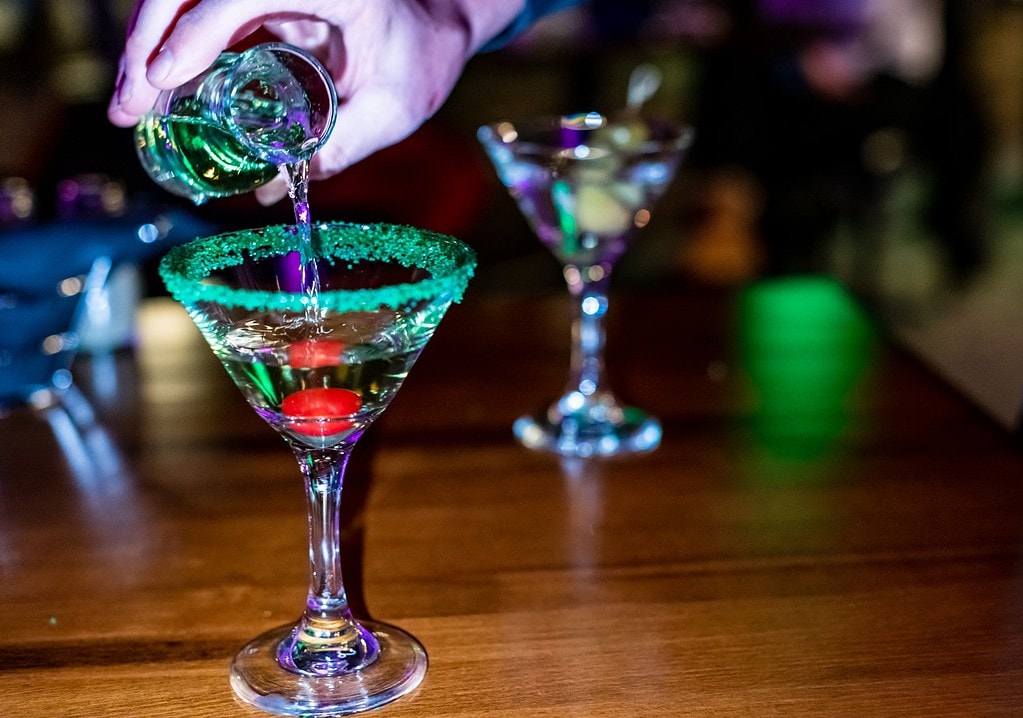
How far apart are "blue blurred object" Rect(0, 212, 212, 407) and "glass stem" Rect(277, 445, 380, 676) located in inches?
21.7

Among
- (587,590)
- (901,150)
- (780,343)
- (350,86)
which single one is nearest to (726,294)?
(780,343)

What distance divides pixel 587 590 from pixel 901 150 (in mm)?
3171

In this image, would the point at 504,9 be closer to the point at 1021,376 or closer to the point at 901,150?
the point at 1021,376

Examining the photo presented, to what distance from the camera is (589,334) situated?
1.23 metres

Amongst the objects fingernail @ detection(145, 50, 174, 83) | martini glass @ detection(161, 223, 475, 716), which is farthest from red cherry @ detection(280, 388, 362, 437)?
fingernail @ detection(145, 50, 174, 83)

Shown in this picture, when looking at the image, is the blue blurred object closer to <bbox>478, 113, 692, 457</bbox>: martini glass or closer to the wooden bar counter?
the wooden bar counter

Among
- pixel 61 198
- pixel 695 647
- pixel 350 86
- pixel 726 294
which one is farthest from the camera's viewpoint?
pixel 726 294

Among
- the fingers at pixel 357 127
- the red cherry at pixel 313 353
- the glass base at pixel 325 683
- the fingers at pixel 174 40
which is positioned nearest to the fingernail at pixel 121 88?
the fingers at pixel 174 40

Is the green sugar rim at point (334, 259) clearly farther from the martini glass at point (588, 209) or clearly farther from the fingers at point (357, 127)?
the martini glass at point (588, 209)

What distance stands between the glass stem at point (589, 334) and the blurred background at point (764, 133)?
1.69m

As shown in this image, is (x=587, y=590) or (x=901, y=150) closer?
(x=587, y=590)

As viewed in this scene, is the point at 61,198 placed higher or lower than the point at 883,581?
higher

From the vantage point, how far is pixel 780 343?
140 cm

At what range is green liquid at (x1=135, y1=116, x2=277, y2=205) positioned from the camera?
927mm
